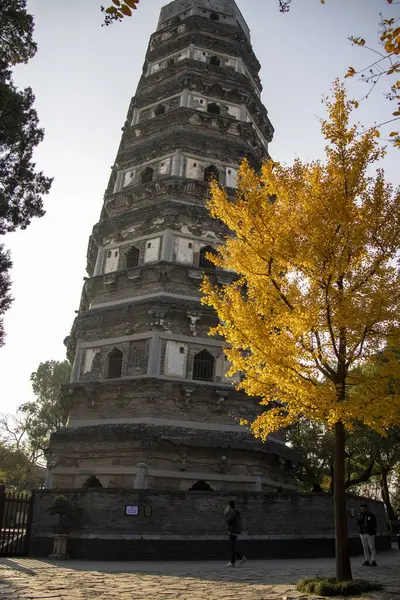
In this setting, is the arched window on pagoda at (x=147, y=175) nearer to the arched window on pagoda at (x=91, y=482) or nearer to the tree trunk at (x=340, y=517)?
the arched window on pagoda at (x=91, y=482)

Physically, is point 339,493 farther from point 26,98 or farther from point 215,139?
point 215,139

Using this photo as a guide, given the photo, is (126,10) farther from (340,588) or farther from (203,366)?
(203,366)

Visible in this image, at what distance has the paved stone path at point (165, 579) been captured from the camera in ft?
23.1

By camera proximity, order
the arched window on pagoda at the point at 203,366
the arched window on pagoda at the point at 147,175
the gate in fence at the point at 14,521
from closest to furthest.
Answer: the gate in fence at the point at 14,521 → the arched window on pagoda at the point at 203,366 → the arched window on pagoda at the point at 147,175

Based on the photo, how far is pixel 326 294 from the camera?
8344 mm

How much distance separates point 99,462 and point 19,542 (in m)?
3.21

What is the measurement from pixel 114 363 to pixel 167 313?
257 cm

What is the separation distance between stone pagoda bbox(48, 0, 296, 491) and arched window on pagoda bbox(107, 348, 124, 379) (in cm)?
5

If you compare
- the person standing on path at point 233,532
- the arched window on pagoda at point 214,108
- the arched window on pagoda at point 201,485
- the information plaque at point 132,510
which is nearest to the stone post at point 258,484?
the arched window on pagoda at point 201,485

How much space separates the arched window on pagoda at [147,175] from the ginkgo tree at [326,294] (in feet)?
43.0

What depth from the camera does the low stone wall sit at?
12734 mm

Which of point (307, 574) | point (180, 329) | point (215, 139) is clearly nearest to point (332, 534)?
→ point (307, 574)

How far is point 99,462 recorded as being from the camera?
15844 mm

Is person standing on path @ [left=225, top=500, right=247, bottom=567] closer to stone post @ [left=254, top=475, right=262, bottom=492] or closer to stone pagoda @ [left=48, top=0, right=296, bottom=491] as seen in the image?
stone pagoda @ [left=48, top=0, right=296, bottom=491]
